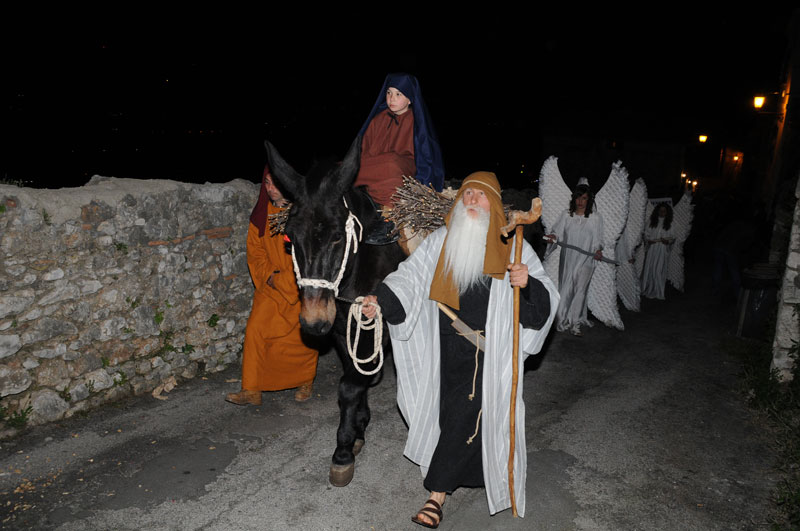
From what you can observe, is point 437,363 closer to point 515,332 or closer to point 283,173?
point 515,332

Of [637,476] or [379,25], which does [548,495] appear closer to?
[637,476]

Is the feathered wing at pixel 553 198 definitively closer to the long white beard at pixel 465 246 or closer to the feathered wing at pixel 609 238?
the feathered wing at pixel 609 238

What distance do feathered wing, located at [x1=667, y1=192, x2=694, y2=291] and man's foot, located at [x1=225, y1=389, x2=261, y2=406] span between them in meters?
9.48

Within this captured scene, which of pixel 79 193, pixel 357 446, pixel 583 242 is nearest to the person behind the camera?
pixel 357 446

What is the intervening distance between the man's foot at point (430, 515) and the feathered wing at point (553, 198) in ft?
18.8

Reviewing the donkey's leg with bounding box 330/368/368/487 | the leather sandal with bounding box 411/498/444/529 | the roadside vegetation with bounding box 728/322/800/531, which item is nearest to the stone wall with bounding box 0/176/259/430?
the donkey's leg with bounding box 330/368/368/487

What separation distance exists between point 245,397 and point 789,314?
18.5 ft

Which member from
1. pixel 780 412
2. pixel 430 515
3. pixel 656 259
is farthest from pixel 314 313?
pixel 656 259

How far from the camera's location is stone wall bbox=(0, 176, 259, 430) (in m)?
4.62

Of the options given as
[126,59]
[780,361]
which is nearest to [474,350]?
[780,361]

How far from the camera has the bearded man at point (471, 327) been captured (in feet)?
11.9

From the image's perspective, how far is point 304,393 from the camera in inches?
227

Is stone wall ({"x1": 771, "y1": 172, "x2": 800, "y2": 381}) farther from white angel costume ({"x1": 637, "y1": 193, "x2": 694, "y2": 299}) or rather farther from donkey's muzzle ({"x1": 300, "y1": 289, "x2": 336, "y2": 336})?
white angel costume ({"x1": 637, "y1": 193, "x2": 694, "y2": 299})

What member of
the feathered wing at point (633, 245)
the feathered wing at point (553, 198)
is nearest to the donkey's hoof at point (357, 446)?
the feathered wing at point (553, 198)
